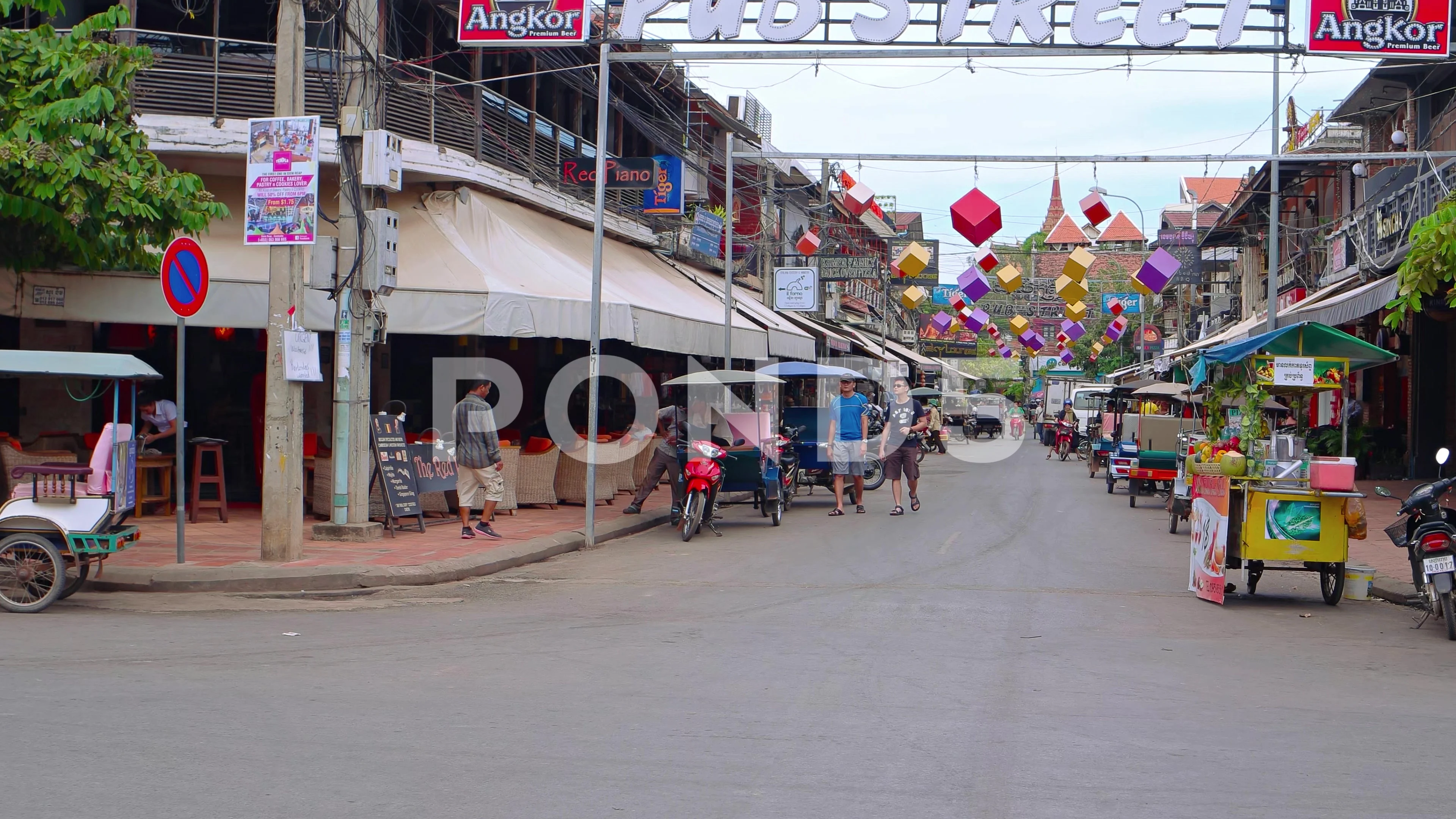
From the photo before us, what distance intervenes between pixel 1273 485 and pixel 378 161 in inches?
362

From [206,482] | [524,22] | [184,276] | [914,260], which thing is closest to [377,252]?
[184,276]

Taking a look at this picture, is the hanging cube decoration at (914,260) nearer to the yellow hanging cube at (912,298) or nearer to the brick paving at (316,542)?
the brick paving at (316,542)

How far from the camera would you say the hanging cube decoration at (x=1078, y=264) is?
25.5m

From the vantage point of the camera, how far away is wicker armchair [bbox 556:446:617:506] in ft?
59.9

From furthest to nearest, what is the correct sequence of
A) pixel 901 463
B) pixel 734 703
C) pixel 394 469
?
1. pixel 901 463
2. pixel 394 469
3. pixel 734 703

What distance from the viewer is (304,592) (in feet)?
36.0

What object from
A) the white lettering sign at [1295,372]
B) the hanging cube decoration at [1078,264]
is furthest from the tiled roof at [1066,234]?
the white lettering sign at [1295,372]

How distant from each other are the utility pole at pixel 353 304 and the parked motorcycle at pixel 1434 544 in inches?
387

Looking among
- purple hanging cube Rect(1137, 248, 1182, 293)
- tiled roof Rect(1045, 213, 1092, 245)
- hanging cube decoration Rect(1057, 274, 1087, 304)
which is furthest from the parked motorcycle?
tiled roof Rect(1045, 213, 1092, 245)

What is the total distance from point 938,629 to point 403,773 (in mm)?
4942

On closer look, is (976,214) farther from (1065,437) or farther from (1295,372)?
(1065,437)

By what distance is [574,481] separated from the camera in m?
18.4

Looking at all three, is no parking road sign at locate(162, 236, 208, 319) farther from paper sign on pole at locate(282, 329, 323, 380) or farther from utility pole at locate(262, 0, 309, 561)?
paper sign on pole at locate(282, 329, 323, 380)

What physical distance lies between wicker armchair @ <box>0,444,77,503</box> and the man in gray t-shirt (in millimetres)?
6906
